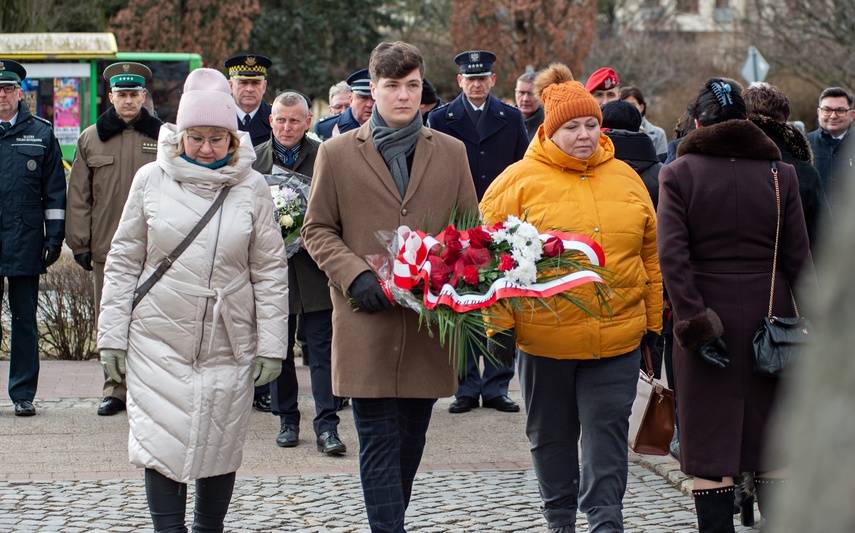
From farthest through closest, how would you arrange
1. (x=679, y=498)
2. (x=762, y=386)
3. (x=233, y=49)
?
(x=233, y=49) < (x=679, y=498) < (x=762, y=386)

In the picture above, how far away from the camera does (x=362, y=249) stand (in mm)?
4918

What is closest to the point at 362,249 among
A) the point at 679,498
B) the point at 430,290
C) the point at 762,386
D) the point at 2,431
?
the point at 430,290

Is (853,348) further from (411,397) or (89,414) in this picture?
(89,414)

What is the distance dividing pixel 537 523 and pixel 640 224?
1637 mm

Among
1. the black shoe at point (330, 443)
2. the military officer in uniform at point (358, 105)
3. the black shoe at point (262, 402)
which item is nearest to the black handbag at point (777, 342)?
the black shoe at point (330, 443)

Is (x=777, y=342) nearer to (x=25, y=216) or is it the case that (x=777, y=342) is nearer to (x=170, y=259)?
(x=170, y=259)

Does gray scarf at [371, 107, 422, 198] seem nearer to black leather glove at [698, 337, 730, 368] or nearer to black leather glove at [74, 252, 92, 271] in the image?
black leather glove at [698, 337, 730, 368]

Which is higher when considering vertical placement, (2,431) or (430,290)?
(430,290)

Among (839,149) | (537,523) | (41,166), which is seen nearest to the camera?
(537,523)

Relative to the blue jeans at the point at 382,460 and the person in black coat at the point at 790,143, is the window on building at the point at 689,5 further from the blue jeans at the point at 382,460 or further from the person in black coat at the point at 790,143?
the blue jeans at the point at 382,460

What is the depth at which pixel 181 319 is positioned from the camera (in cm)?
454

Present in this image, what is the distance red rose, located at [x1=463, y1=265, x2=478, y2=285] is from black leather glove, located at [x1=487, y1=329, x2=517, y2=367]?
0.35 meters

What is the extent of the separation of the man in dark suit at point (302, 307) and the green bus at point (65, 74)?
59.1 feet

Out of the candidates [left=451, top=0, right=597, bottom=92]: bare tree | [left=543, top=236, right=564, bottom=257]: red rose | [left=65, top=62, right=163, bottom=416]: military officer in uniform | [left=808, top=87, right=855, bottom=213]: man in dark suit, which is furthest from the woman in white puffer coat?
[left=451, top=0, right=597, bottom=92]: bare tree
